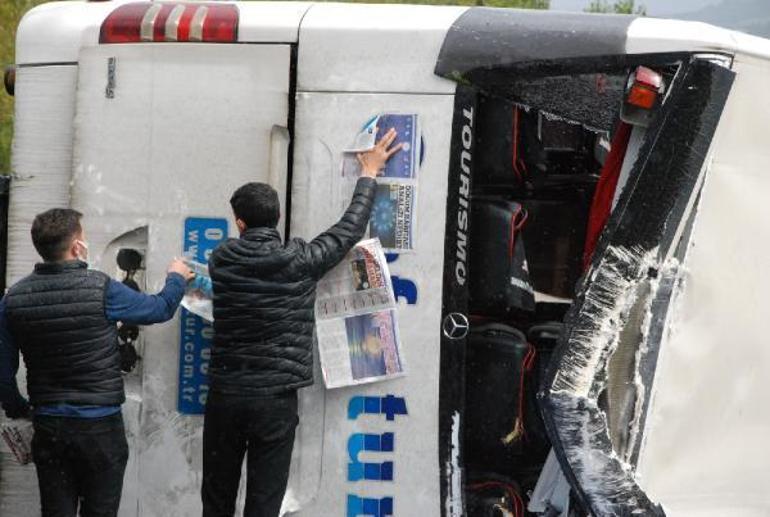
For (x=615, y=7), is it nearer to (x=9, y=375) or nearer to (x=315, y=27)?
(x=315, y=27)

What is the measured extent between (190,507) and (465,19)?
5.88 ft

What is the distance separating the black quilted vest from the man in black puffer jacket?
1.11 ft

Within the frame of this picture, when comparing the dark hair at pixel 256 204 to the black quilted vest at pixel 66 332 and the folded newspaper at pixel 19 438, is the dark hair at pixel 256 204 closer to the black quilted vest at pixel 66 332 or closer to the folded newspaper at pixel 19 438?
the black quilted vest at pixel 66 332

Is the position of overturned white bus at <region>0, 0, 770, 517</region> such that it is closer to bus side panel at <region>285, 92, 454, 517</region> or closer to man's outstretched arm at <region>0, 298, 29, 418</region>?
bus side panel at <region>285, 92, 454, 517</region>

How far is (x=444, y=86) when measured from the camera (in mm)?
3756

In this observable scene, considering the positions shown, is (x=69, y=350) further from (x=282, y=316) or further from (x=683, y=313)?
(x=683, y=313)

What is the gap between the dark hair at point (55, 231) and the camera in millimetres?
3666

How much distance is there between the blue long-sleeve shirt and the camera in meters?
3.72

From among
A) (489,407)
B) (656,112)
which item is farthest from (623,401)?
(656,112)

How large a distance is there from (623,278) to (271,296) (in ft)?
3.46

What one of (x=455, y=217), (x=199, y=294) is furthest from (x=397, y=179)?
(x=199, y=294)

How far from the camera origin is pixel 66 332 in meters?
3.70

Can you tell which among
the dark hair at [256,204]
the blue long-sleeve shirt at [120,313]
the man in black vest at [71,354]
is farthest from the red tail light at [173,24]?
the blue long-sleeve shirt at [120,313]

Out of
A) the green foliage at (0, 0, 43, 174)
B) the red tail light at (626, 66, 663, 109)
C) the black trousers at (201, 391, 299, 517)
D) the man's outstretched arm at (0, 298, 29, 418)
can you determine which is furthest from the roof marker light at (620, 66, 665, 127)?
the green foliage at (0, 0, 43, 174)
